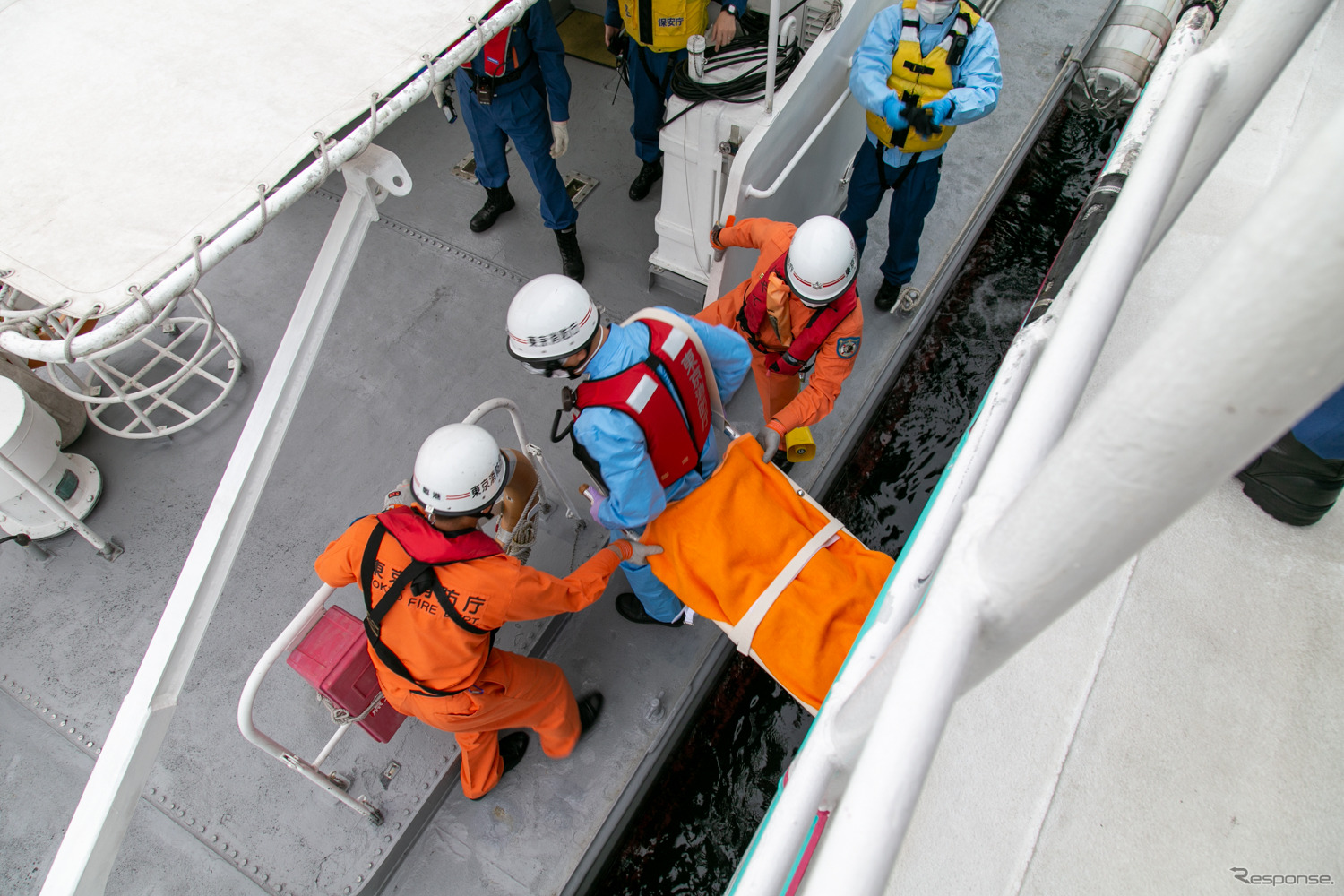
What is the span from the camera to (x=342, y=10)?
218cm

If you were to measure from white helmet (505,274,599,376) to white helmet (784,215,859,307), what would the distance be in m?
0.82

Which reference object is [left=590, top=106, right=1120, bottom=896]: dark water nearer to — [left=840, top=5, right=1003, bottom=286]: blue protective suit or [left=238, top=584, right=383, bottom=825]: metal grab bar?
[left=840, top=5, right=1003, bottom=286]: blue protective suit

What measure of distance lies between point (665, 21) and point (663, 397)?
7.73ft

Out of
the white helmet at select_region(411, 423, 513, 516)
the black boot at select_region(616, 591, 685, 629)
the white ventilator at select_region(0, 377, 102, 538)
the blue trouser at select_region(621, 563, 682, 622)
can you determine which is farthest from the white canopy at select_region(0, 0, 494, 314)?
the black boot at select_region(616, 591, 685, 629)

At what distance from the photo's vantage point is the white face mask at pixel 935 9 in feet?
9.84

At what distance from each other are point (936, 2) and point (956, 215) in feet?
5.37

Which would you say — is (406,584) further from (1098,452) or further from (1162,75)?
(1162,75)

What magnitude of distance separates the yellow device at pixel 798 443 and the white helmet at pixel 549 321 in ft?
3.27

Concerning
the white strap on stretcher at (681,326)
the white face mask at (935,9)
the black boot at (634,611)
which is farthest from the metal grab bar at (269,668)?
the white face mask at (935,9)

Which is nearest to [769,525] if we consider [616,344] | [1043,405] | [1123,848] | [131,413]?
[616,344]

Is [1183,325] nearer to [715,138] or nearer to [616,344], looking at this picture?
[616,344]

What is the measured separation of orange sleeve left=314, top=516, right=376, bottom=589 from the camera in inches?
86.5

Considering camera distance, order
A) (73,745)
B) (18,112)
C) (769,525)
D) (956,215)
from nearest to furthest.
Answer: (18,112), (769,525), (73,745), (956,215)

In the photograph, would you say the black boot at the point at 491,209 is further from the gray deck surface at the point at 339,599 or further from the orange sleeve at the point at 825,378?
the orange sleeve at the point at 825,378
